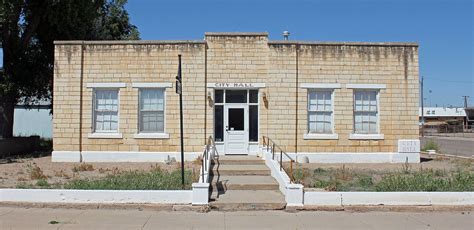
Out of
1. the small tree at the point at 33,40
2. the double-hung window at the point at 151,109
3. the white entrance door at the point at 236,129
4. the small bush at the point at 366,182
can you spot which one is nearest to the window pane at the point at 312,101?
the white entrance door at the point at 236,129

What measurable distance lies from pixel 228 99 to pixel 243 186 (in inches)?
293

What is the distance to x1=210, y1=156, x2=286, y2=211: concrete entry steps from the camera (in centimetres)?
1095

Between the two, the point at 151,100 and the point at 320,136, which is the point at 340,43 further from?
the point at 151,100

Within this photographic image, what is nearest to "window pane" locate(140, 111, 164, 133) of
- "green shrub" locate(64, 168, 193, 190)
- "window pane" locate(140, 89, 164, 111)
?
"window pane" locate(140, 89, 164, 111)

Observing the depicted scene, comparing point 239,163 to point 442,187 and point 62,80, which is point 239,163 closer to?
point 442,187

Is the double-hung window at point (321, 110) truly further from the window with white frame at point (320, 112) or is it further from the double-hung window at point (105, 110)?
the double-hung window at point (105, 110)

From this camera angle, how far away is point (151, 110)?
64.7ft

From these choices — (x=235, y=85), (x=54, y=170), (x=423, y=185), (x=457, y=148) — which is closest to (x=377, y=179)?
(x=423, y=185)

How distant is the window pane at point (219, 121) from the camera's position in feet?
64.5

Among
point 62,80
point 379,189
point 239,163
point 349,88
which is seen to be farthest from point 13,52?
point 379,189

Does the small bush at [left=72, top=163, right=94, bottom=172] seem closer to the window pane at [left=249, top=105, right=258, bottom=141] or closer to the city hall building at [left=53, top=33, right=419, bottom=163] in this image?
A: the city hall building at [left=53, top=33, right=419, bottom=163]

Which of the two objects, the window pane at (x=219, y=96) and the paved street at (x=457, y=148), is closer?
the window pane at (x=219, y=96)

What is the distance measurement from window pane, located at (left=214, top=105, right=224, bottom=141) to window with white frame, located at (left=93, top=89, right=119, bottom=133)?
3.97 m

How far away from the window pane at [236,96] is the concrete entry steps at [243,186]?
→ 3.33 m
